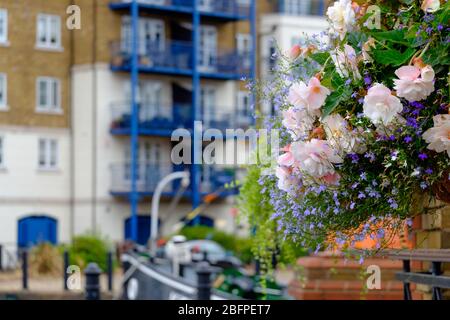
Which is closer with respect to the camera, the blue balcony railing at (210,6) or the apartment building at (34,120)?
the apartment building at (34,120)

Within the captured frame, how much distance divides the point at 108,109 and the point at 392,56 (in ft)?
124

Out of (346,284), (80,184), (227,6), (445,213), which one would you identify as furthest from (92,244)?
(445,213)

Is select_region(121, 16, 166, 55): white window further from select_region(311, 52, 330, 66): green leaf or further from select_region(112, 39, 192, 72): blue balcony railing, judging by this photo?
select_region(311, 52, 330, 66): green leaf

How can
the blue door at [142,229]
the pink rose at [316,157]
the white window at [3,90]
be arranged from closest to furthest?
the pink rose at [316,157], the white window at [3,90], the blue door at [142,229]

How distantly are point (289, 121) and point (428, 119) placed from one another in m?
0.61

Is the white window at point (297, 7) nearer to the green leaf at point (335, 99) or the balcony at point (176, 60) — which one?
the balcony at point (176, 60)

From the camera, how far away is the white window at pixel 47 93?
40688 mm

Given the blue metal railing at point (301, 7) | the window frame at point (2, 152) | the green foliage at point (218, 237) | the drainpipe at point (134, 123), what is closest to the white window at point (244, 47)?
the blue metal railing at point (301, 7)

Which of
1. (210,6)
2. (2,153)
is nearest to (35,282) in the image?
(2,153)

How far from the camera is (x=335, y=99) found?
4.25 metres

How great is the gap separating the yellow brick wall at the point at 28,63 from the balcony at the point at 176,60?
206 centimetres

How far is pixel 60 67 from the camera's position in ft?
134

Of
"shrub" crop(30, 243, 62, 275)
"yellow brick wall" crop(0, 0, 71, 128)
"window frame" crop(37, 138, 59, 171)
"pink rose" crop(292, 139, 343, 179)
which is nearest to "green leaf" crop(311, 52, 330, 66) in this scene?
"pink rose" crop(292, 139, 343, 179)

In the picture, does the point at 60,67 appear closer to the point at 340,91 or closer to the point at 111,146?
the point at 111,146
